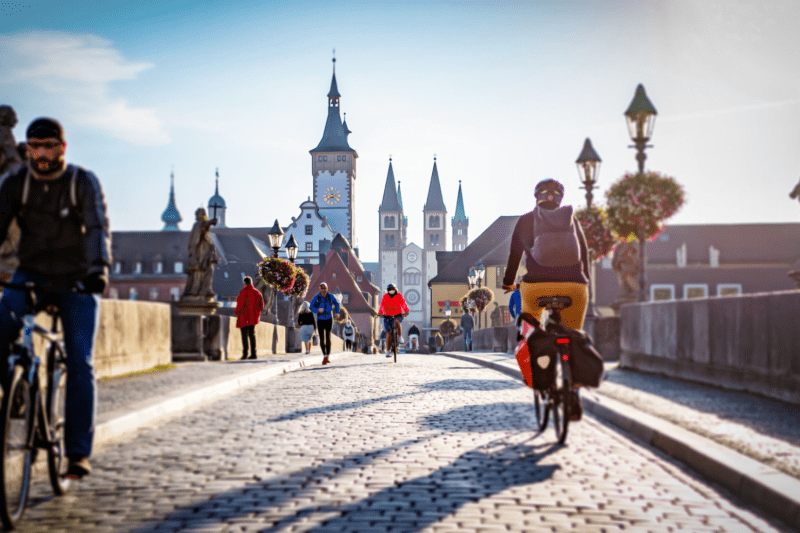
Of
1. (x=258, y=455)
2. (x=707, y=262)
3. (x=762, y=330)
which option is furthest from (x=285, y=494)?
(x=707, y=262)

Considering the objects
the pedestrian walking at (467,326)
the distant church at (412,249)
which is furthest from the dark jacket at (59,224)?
the distant church at (412,249)

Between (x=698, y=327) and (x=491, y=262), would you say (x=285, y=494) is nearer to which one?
(x=698, y=327)

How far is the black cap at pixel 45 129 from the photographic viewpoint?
442 cm

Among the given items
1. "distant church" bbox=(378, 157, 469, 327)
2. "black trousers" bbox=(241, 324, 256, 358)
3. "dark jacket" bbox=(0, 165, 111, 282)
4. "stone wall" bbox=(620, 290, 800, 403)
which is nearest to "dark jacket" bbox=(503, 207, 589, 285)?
"stone wall" bbox=(620, 290, 800, 403)

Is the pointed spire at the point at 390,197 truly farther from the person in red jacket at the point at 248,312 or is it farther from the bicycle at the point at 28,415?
the bicycle at the point at 28,415

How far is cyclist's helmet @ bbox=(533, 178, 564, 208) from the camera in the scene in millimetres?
6602

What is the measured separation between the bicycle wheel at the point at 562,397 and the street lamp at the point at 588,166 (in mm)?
11439

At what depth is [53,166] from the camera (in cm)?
447

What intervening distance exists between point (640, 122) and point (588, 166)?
2923mm

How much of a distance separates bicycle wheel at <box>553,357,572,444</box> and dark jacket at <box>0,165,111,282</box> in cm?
321

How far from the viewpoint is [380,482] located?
498 cm

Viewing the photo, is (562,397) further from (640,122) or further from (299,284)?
(299,284)

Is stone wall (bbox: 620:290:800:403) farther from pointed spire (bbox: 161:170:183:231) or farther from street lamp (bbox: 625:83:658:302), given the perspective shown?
pointed spire (bbox: 161:170:183:231)

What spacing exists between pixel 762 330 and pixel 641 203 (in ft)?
21.8
